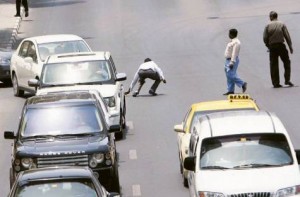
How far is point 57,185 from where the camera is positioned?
16.5 m

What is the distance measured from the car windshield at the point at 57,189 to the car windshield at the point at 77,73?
12341 millimetres

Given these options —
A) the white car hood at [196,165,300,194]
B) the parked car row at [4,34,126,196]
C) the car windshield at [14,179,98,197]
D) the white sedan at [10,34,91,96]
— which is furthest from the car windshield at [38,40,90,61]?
the car windshield at [14,179,98,197]

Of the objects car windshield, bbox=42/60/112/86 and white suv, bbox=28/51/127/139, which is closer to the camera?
white suv, bbox=28/51/127/139

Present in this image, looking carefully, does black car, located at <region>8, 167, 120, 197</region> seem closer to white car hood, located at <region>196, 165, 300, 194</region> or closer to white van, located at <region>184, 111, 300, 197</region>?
white car hood, located at <region>196, 165, 300, 194</region>

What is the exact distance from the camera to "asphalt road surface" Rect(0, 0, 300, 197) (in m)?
25.5

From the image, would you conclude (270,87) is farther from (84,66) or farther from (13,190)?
(13,190)

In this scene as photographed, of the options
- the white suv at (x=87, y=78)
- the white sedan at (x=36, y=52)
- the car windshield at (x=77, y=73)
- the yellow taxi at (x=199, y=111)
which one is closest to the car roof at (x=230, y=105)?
the yellow taxi at (x=199, y=111)

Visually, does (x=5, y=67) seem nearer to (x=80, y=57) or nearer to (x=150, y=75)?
(x=150, y=75)

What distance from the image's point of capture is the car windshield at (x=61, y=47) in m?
35.7

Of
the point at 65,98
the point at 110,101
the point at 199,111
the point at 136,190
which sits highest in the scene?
the point at 65,98

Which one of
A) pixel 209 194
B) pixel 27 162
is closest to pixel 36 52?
A: pixel 27 162

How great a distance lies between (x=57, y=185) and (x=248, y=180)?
2.78 m

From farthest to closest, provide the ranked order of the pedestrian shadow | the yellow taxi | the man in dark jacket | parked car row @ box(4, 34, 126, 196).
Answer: the pedestrian shadow < the man in dark jacket < the yellow taxi < parked car row @ box(4, 34, 126, 196)

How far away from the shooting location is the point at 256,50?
Result: 4447 cm
